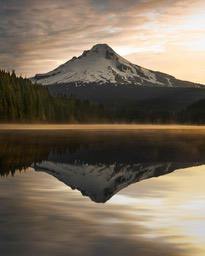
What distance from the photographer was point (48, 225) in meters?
11.3

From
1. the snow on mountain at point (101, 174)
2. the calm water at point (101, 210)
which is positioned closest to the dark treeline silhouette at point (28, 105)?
the snow on mountain at point (101, 174)

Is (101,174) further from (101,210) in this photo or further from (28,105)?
(28,105)

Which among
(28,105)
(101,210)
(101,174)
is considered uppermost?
(28,105)

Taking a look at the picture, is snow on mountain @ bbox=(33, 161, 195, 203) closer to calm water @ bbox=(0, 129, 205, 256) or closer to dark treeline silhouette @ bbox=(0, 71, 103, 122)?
calm water @ bbox=(0, 129, 205, 256)

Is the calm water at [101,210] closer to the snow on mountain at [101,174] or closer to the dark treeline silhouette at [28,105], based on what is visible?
the snow on mountain at [101,174]

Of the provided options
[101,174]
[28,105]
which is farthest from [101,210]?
[28,105]

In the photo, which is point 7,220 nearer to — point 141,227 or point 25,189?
point 141,227

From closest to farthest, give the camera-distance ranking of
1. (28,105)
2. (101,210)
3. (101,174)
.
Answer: (101,210)
(101,174)
(28,105)

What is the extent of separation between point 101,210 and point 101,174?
8572 mm

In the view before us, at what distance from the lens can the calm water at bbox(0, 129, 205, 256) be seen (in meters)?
9.73

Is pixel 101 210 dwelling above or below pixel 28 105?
below

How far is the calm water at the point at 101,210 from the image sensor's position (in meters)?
9.73

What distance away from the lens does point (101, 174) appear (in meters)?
21.8

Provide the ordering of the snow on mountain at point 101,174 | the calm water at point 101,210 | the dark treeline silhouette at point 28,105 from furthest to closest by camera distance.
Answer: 1. the dark treeline silhouette at point 28,105
2. the snow on mountain at point 101,174
3. the calm water at point 101,210
